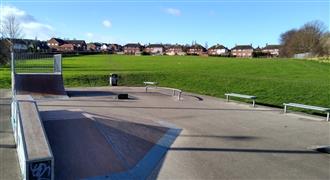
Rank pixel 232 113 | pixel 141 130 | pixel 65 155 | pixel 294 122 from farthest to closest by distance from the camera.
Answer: pixel 232 113, pixel 294 122, pixel 141 130, pixel 65 155

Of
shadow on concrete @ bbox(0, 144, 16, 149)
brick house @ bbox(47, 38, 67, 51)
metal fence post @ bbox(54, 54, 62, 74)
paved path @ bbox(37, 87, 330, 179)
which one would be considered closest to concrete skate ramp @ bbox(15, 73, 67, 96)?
→ metal fence post @ bbox(54, 54, 62, 74)

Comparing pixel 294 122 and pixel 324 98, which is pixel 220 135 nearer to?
pixel 294 122

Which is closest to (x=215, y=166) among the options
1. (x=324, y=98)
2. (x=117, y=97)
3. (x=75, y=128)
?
(x=75, y=128)

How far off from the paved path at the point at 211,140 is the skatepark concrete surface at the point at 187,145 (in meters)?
0.02

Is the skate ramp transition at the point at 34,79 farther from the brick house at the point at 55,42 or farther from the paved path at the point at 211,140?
the brick house at the point at 55,42

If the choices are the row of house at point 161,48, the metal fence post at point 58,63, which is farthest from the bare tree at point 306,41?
the metal fence post at point 58,63

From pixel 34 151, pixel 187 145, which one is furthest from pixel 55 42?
pixel 34 151

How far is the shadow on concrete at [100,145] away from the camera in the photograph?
6.18 metres

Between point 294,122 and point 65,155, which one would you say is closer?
point 65,155

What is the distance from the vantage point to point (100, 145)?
7.28m

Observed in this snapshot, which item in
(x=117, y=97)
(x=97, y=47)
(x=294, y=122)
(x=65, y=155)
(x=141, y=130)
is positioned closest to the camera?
(x=65, y=155)

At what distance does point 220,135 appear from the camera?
9.31 m

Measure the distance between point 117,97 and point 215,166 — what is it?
10.2 m

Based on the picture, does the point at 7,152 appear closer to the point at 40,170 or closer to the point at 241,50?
the point at 40,170
